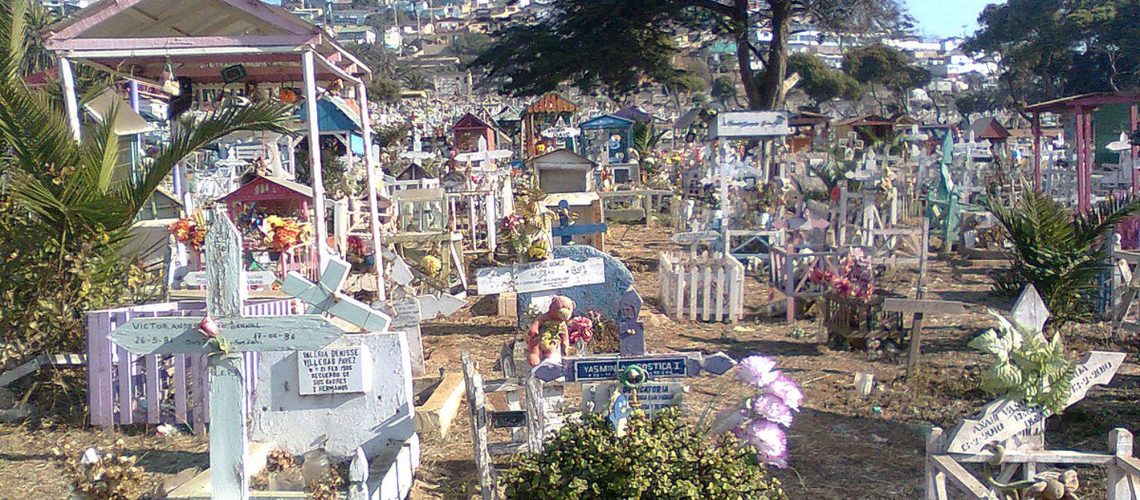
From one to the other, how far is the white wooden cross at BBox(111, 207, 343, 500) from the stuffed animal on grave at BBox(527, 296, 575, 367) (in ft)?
5.93

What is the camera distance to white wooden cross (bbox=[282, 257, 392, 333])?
503 cm

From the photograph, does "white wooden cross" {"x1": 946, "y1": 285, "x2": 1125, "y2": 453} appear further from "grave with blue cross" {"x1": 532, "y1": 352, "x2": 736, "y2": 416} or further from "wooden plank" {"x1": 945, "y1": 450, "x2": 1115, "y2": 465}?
"grave with blue cross" {"x1": 532, "y1": 352, "x2": 736, "y2": 416}

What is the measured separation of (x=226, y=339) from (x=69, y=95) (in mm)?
4105

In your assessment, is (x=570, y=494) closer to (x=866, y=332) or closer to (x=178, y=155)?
(x=178, y=155)

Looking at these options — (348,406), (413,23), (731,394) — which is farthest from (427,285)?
(413,23)

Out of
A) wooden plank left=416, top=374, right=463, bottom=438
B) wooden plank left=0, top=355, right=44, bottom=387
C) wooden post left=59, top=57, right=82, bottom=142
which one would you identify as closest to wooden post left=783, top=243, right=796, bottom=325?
wooden plank left=416, top=374, right=463, bottom=438

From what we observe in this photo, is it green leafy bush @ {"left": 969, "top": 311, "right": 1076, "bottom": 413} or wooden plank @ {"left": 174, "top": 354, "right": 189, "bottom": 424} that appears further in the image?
wooden plank @ {"left": 174, "top": 354, "right": 189, "bottom": 424}

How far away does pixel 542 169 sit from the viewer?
17.4m

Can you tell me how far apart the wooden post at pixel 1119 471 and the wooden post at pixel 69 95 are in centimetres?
682

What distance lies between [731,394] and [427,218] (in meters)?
7.28

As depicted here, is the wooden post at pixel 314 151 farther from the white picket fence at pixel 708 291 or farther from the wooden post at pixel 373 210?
the white picket fence at pixel 708 291

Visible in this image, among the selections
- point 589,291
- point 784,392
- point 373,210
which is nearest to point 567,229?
point 589,291

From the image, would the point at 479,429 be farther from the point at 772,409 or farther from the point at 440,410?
the point at 440,410

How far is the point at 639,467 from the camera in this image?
403 centimetres
